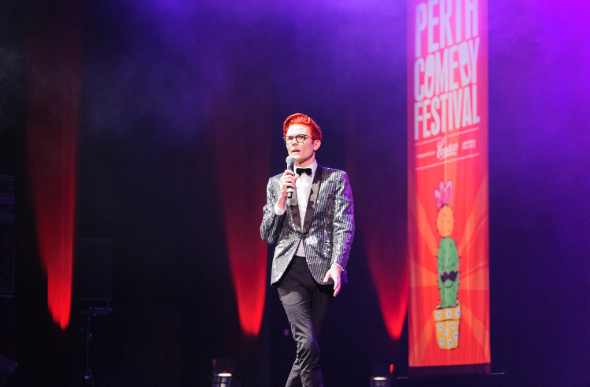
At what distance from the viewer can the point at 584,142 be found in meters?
4.76

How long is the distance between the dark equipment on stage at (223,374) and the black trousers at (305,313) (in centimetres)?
268

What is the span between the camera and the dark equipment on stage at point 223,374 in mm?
5457

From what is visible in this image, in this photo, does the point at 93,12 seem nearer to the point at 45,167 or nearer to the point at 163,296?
the point at 45,167

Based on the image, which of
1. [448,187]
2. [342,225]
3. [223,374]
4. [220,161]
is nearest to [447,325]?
[448,187]

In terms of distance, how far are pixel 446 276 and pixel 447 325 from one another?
1.28ft

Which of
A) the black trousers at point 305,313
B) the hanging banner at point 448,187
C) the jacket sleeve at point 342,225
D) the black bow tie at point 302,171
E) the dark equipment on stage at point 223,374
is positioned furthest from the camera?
the dark equipment on stage at point 223,374

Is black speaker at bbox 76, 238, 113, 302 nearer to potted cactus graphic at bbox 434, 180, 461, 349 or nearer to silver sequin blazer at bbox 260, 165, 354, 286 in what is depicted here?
potted cactus graphic at bbox 434, 180, 461, 349

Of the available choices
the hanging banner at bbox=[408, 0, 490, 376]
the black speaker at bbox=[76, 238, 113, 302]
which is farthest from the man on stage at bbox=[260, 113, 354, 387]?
the black speaker at bbox=[76, 238, 113, 302]

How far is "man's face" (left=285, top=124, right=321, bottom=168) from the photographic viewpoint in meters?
3.09

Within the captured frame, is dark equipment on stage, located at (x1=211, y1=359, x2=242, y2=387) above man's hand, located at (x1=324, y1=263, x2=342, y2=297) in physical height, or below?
below

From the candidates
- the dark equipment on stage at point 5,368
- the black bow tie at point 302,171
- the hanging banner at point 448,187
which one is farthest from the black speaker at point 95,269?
the black bow tie at point 302,171

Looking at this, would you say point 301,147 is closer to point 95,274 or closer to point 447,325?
point 447,325

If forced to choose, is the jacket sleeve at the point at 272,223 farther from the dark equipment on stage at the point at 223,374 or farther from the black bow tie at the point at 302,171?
the dark equipment on stage at the point at 223,374

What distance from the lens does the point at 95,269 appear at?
5582mm
